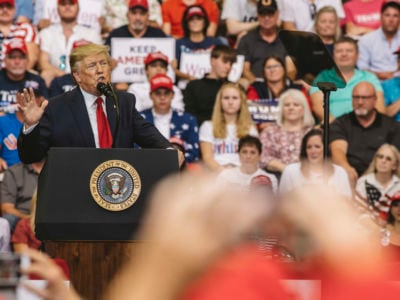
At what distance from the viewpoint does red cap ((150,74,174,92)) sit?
430 inches

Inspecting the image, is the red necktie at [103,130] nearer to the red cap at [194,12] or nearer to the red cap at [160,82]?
the red cap at [160,82]

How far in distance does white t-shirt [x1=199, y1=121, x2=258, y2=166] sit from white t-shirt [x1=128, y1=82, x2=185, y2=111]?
0.62 meters

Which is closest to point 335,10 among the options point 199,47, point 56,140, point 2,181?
point 199,47

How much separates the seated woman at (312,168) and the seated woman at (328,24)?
2.05 metres

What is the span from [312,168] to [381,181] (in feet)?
2.01

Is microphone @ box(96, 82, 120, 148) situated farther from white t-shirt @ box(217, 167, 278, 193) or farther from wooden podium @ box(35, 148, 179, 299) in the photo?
white t-shirt @ box(217, 167, 278, 193)

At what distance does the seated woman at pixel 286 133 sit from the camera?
10.7 m

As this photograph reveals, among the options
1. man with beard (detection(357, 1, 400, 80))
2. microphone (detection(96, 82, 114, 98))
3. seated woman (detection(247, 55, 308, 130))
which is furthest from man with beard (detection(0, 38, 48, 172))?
microphone (detection(96, 82, 114, 98))

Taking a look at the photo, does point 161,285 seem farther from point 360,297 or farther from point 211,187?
point 360,297

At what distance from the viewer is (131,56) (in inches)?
466

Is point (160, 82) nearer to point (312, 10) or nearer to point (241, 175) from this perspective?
point (241, 175)

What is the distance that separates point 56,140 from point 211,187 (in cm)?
368

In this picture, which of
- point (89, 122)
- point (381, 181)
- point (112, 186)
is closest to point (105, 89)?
point (89, 122)

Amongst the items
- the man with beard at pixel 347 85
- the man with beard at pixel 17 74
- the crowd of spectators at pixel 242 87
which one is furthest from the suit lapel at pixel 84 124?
the man with beard at pixel 347 85
